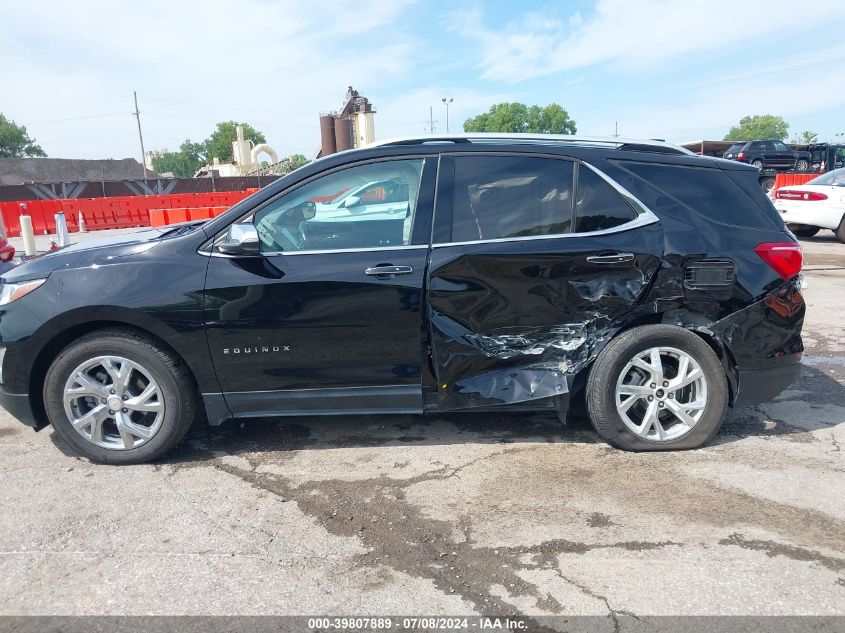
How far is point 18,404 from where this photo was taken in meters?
3.62

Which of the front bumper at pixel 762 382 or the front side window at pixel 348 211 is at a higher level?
the front side window at pixel 348 211

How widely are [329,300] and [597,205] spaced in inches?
66.2

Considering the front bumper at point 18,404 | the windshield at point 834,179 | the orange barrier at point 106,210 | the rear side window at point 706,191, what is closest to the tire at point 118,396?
the front bumper at point 18,404

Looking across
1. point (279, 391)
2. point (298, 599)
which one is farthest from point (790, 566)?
point (279, 391)

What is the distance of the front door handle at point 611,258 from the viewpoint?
362cm

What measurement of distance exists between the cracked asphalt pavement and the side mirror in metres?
1.26

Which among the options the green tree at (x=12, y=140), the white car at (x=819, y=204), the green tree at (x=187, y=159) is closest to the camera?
the white car at (x=819, y=204)

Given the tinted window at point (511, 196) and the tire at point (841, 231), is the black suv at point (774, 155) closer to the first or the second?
the tire at point (841, 231)

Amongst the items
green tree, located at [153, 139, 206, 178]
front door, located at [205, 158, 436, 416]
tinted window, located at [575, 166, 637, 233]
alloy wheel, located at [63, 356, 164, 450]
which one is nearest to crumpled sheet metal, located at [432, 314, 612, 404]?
front door, located at [205, 158, 436, 416]

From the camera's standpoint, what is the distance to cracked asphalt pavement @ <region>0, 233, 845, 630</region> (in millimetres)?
2510

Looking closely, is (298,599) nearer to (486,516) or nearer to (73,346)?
(486,516)

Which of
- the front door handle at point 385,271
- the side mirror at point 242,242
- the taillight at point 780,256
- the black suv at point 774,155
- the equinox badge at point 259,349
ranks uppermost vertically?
the black suv at point 774,155

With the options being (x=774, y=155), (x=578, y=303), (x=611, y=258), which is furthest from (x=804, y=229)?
(x=774, y=155)

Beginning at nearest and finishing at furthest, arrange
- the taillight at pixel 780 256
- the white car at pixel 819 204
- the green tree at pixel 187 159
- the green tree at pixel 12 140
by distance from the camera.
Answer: the taillight at pixel 780 256 < the white car at pixel 819 204 < the green tree at pixel 12 140 < the green tree at pixel 187 159
